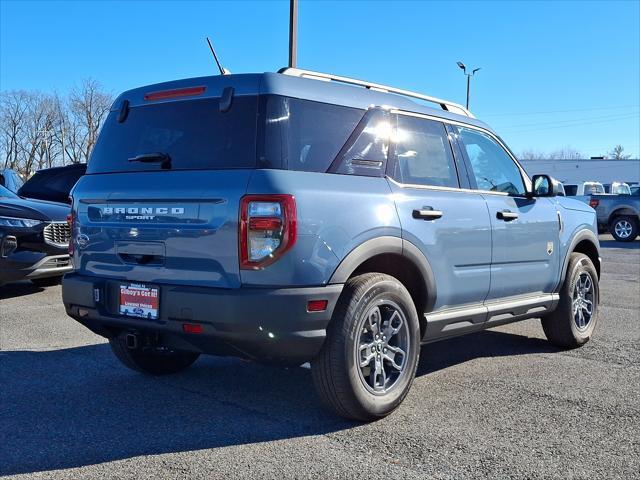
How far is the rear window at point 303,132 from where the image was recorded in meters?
3.63

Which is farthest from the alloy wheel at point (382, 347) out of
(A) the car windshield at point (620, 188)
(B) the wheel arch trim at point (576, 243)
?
(A) the car windshield at point (620, 188)

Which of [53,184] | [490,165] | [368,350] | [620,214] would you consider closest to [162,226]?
[368,350]

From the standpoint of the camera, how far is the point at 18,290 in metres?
9.19

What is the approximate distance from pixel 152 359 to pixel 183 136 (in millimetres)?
1776

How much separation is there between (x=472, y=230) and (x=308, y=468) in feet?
7.08

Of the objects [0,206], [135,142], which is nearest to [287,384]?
[135,142]

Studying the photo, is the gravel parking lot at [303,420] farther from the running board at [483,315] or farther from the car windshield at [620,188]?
the car windshield at [620,188]

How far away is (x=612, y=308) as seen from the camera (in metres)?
8.21

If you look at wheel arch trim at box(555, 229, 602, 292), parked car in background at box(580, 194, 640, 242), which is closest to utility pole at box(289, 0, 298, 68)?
wheel arch trim at box(555, 229, 602, 292)

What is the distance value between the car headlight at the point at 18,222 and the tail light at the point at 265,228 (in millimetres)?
5482

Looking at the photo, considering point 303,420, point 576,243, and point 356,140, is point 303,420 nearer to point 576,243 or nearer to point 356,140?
point 356,140

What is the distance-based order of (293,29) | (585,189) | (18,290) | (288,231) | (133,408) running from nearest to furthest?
(288,231), (133,408), (18,290), (293,29), (585,189)

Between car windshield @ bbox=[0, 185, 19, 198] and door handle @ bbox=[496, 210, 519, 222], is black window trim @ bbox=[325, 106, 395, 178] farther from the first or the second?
car windshield @ bbox=[0, 185, 19, 198]

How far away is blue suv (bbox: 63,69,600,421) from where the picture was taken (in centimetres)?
350
